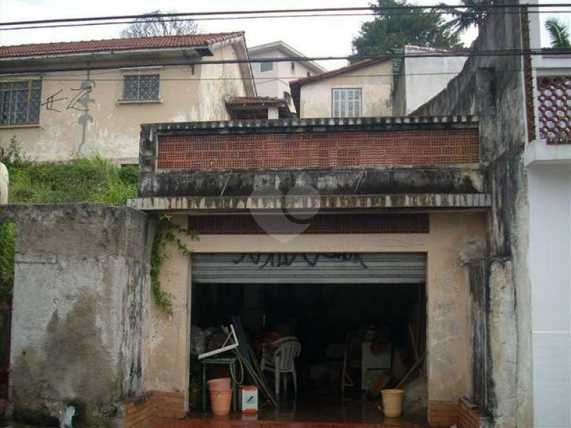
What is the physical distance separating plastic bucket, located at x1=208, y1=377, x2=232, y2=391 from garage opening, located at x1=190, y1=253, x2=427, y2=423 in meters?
0.28

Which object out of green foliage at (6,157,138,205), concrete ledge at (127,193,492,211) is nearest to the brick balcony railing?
concrete ledge at (127,193,492,211)

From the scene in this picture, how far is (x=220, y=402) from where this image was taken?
371 inches

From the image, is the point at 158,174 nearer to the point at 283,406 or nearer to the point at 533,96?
the point at 283,406

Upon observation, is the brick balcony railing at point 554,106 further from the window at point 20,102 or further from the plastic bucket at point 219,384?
the window at point 20,102

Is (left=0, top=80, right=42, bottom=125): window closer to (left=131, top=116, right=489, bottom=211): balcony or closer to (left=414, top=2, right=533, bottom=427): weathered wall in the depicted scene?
(left=131, top=116, right=489, bottom=211): balcony

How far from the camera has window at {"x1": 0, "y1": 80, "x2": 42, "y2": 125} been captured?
18.1 metres

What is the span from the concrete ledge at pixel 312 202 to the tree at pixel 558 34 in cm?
405

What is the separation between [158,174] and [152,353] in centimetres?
255

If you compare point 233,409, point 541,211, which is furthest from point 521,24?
point 233,409

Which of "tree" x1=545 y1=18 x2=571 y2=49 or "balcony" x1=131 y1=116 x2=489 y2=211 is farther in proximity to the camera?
"tree" x1=545 y1=18 x2=571 y2=49

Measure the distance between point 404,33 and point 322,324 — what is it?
76.7 ft

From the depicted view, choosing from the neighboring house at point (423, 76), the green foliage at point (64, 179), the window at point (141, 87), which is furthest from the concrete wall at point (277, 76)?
the green foliage at point (64, 179)

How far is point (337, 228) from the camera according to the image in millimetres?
8977

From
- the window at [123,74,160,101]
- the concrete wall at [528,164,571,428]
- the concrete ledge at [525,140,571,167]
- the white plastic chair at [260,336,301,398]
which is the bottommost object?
the white plastic chair at [260,336,301,398]
